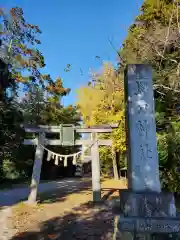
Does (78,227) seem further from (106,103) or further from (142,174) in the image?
(106,103)

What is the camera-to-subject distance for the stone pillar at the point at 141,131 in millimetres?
3951

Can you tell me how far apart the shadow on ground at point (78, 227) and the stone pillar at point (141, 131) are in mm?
1795

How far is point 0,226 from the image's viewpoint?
5.70m

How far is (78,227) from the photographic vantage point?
18.1ft

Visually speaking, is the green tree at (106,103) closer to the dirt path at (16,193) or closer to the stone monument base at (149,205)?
the dirt path at (16,193)

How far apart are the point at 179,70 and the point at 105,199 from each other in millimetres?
6237

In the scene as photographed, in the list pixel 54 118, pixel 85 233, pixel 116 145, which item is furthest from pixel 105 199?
pixel 54 118

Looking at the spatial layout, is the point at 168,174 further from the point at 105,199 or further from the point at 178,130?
the point at 105,199

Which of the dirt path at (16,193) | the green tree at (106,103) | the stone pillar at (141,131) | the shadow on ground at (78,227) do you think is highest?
the green tree at (106,103)

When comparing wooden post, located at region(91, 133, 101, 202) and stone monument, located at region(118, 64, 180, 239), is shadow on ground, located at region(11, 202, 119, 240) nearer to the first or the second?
wooden post, located at region(91, 133, 101, 202)

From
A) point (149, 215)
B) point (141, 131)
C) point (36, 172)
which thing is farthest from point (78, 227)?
point (36, 172)

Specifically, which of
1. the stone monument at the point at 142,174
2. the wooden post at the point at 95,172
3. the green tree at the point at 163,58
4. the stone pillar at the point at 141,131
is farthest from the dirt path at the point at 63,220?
the green tree at the point at 163,58

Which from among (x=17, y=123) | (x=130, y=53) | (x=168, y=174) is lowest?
(x=168, y=174)

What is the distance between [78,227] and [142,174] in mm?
2568
